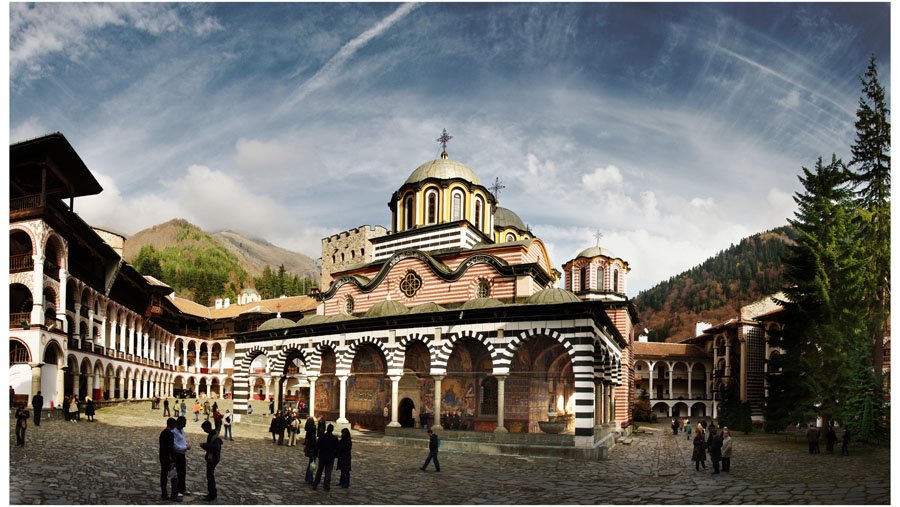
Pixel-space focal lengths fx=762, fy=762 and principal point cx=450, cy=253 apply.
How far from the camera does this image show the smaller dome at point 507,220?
50.3 m

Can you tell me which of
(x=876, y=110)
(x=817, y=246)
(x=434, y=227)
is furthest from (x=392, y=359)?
(x=876, y=110)

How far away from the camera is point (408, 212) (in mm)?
36188

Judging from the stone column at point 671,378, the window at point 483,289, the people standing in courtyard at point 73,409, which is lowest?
the stone column at point 671,378

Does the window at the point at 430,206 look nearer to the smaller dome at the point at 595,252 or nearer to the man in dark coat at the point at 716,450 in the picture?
the smaller dome at the point at 595,252

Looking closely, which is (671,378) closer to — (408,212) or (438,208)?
(408,212)

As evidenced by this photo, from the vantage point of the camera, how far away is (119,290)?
43.6m

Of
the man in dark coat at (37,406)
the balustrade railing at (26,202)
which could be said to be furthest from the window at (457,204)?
the man in dark coat at (37,406)

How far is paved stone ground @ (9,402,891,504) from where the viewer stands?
12.8 meters

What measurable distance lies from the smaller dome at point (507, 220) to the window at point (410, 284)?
59.8 ft

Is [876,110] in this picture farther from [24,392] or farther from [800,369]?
[24,392]

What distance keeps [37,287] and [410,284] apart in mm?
14113

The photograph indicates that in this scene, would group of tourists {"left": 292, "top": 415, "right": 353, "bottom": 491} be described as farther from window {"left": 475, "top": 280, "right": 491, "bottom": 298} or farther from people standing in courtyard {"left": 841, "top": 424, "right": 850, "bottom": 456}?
window {"left": 475, "top": 280, "right": 491, "bottom": 298}

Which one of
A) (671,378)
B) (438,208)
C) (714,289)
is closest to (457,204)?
(438,208)

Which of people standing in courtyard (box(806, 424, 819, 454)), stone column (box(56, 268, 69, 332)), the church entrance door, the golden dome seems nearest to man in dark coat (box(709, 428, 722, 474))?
people standing in courtyard (box(806, 424, 819, 454))
